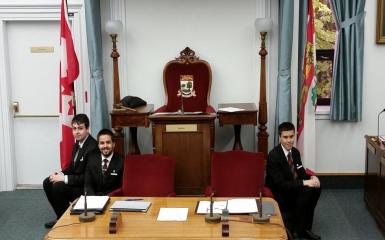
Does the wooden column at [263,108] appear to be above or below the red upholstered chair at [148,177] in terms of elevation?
above

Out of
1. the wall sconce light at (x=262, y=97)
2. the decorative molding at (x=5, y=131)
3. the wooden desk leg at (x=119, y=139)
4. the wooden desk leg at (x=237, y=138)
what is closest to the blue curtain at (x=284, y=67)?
the wall sconce light at (x=262, y=97)

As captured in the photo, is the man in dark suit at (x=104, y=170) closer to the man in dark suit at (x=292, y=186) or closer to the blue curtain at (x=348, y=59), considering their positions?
the man in dark suit at (x=292, y=186)

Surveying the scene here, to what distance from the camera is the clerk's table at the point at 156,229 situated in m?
3.13

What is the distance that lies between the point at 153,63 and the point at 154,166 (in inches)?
79.6

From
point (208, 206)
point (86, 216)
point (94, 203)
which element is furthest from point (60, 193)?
point (208, 206)

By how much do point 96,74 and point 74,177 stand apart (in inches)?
57.2

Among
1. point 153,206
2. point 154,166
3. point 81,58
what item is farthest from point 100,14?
point 153,206

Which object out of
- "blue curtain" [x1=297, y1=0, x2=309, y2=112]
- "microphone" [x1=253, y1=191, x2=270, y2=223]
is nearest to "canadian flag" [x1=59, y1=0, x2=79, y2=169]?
"blue curtain" [x1=297, y1=0, x2=309, y2=112]

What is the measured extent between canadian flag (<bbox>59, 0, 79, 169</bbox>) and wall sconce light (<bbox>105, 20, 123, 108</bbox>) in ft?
1.46

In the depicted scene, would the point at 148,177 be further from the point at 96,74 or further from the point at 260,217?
the point at 96,74

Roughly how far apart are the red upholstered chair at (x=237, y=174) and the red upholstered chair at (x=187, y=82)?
1541 millimetres

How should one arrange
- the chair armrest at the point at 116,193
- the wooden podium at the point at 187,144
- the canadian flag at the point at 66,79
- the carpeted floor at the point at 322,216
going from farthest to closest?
the canadian flag at the point at 66,79 → the wooden podium at the point at 187,144 → the carpeted floor at the point at 322,216 → the chair armrest at the point at 116,193

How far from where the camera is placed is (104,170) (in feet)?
15.5

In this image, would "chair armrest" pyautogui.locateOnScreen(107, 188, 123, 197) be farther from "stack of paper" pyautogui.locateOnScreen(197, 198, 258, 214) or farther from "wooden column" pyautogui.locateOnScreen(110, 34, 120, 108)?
"wooden column" pyautogui.locateOnScreen(110, 34, 120, 108)
